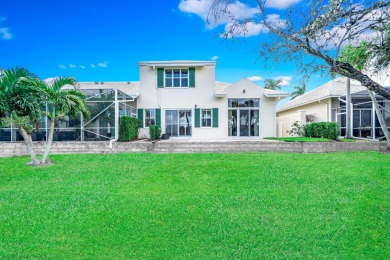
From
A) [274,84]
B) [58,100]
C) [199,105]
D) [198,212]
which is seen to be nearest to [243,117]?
[199,105]

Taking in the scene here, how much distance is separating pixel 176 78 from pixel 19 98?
11.7 meters

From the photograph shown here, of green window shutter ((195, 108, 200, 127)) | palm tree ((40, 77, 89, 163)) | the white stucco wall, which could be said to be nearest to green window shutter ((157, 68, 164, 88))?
the white stucco wall

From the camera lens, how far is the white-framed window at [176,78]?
21.1 meters

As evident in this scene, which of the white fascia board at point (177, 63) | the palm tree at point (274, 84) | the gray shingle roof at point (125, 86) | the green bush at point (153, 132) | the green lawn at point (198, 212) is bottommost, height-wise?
the green lawn at point (198, 212)

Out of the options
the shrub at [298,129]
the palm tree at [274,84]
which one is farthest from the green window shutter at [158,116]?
the palm tree at [274,84]

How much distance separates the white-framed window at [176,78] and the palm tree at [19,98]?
10724mm

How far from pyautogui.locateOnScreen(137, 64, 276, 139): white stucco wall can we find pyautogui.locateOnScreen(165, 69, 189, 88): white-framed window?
0.37 meters

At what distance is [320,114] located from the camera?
22.9m

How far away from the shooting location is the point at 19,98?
1099 cm

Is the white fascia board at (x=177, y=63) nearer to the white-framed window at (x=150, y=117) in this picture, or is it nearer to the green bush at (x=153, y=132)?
the white-framed window at (x=150, y=117)

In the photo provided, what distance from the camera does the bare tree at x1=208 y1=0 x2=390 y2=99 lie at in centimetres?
453

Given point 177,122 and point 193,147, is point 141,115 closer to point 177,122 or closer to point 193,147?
point 177,122

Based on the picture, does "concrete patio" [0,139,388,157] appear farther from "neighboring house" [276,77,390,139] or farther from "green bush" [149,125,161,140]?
"neighboring house" [276,77,390,139]

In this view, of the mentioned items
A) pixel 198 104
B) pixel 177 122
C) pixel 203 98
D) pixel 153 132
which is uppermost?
pixel 203 98
